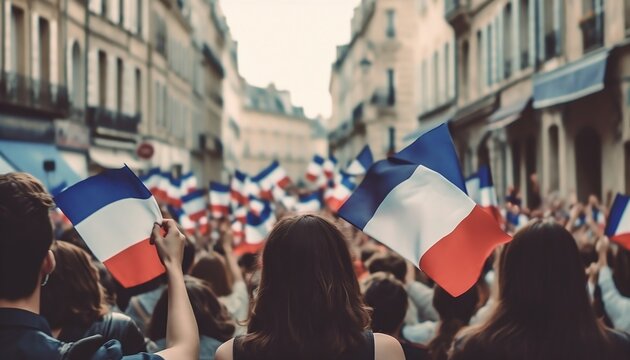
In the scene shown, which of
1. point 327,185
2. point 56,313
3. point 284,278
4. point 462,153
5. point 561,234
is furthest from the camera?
point 462,153

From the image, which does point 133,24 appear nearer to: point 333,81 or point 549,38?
point 549,38

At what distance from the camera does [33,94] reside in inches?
1005

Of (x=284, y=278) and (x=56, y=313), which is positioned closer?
(x=284, y=278)

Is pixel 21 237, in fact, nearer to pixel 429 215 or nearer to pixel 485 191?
pixel 429 215

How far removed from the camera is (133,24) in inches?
1464

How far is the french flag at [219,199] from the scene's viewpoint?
53.8 feet

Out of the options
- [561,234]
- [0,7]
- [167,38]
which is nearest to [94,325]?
[561,234]

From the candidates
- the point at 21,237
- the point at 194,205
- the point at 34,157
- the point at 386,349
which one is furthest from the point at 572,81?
the point at 21,237

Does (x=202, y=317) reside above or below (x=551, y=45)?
below

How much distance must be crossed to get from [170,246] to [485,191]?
19.3 feet

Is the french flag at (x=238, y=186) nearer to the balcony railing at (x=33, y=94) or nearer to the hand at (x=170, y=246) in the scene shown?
the balcony railing at (x=33, y=94)

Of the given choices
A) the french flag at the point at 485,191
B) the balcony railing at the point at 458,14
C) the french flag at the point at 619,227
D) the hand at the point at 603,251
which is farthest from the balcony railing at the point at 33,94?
the hand at the point at 603,251

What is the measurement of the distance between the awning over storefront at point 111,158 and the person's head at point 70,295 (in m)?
26.5

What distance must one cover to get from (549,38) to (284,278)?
65.3 ft
